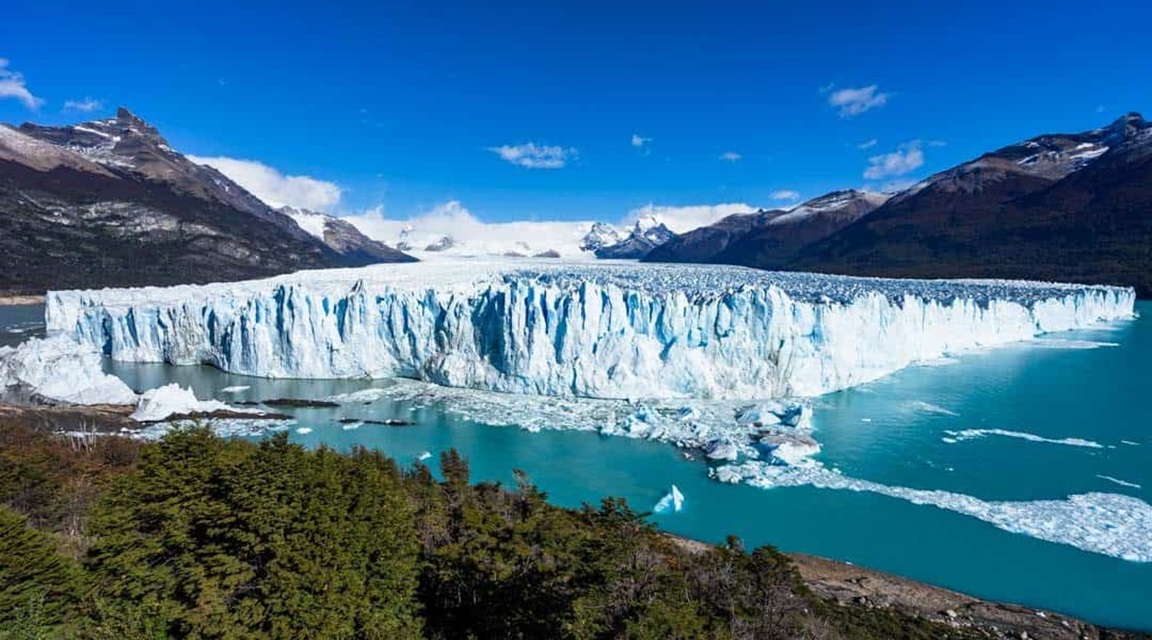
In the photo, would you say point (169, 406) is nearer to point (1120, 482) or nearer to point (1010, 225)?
point (1120, 482)

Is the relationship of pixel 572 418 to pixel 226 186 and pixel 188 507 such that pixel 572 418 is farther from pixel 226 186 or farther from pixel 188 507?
pixel 226 186

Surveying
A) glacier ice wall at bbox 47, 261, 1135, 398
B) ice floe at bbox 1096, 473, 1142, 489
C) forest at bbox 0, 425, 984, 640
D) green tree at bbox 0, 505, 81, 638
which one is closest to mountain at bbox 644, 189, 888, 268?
glacier ice wall at bbox 47, 261, 1135, 398

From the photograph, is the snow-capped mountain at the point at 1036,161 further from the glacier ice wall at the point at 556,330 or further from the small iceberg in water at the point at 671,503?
the small iceberg in water at the point at 671,503

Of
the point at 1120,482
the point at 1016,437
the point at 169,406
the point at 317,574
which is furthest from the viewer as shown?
the point at 169,406

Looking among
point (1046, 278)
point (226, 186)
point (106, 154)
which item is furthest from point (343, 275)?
point (226, 186)

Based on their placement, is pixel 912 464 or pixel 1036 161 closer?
pixel 912 464

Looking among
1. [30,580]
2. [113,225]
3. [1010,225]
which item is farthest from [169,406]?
[1010,225]

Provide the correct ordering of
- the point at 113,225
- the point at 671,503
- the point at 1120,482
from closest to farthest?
1. the point at 671,503
2. the point at 1120,482
3. the point at 113,225

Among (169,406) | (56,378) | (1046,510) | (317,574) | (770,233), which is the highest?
(770,233)
